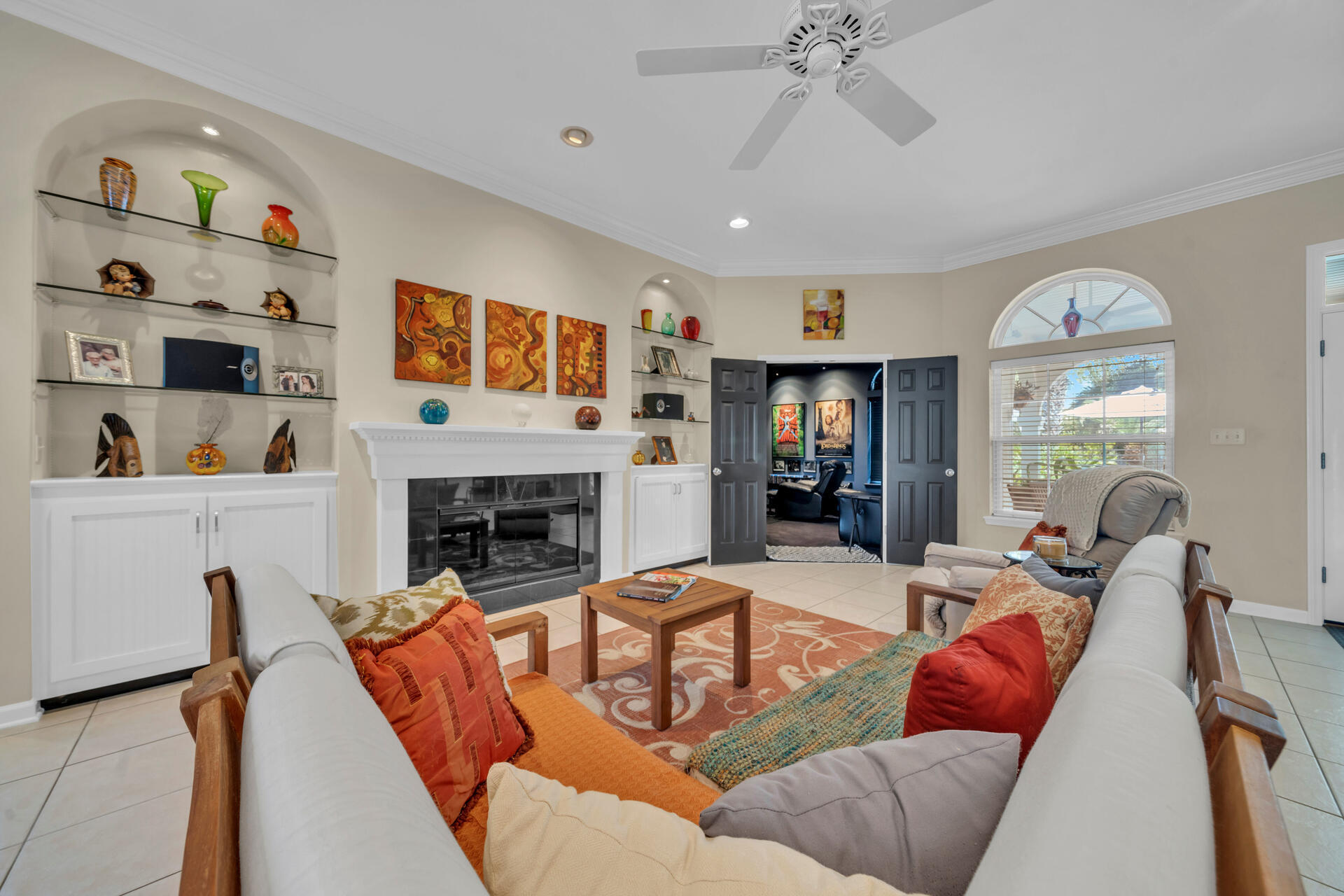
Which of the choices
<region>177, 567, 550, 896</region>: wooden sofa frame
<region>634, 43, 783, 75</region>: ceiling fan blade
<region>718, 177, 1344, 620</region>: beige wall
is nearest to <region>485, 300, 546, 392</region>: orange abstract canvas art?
<region>634, 43, 783, 75</region>: ceiling fan blade

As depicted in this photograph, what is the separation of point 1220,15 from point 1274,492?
118 inches

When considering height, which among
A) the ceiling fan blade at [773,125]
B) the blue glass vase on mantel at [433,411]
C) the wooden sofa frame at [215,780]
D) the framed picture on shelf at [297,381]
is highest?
the ceiling fan blade at [773,125]

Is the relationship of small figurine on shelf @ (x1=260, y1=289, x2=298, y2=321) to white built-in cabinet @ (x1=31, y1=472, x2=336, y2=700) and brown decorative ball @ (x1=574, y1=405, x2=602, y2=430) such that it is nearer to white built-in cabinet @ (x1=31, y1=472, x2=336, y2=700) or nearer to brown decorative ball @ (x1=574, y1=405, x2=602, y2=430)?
white built-in cabinet @ (x1=31, y1=472, x2=336, y2=700)

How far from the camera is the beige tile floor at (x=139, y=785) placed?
149 centimetres

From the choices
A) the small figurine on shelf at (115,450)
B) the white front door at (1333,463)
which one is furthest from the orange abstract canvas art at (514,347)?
the white front door at (1333,463)

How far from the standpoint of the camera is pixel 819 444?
9.03 metres

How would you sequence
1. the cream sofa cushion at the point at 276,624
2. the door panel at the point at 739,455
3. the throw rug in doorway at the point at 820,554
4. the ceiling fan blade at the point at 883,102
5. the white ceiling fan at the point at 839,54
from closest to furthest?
the cream sofa cushion at the point at 276,624
the white ceiling fan at the point at 839,54
the ceiling fan blade at the point at 883,102
the door panel at the point at 739,455
the throw rug in doorway at the point at 820,554

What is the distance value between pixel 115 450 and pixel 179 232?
1.14 m

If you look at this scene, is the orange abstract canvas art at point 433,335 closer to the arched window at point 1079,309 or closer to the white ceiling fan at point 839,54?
the white ceiling fan at point 839,54

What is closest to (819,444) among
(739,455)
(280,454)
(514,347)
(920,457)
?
(920,457)

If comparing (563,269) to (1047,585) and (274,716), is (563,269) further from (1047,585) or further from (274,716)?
(274,716)

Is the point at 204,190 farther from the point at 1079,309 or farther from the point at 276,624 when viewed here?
the point at 1079,309

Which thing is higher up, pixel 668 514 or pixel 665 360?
pixel 665 360

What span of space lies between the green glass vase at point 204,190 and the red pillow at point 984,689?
12.0ft
